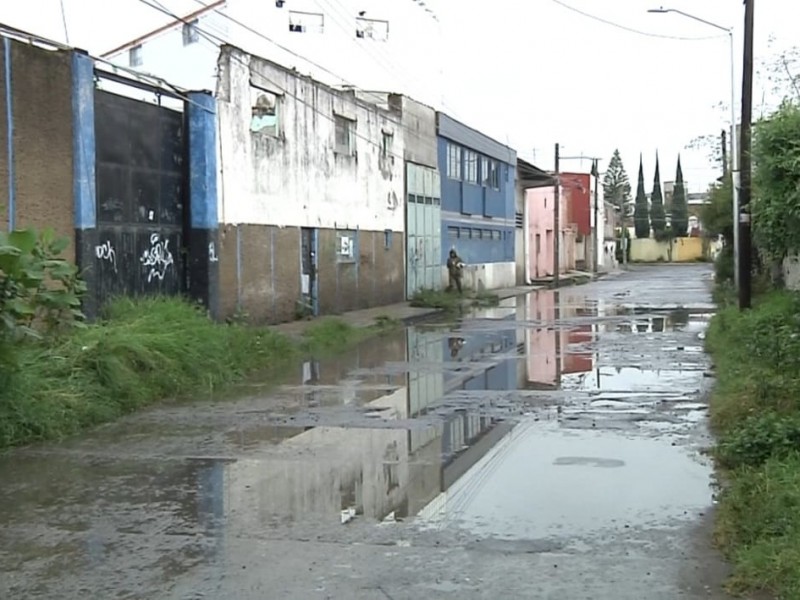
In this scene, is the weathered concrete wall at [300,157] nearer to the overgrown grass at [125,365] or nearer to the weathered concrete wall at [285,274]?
the weathered concrete wall at [285,274]

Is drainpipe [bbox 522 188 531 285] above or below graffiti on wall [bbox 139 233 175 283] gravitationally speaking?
above

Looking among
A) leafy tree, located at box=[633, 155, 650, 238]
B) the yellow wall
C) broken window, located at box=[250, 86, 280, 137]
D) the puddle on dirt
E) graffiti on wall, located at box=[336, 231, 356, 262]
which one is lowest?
the puddle on dirt

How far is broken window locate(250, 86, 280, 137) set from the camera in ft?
77.2

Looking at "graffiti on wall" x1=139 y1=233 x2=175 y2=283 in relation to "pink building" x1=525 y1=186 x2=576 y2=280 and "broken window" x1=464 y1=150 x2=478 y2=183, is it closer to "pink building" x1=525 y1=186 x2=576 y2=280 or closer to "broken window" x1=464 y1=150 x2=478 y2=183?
"broken window" x1=464 y1=150 x2=478 y2=183

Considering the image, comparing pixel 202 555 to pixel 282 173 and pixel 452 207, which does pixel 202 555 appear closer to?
pixel 282 173

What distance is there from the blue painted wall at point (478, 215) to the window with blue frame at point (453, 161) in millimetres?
195

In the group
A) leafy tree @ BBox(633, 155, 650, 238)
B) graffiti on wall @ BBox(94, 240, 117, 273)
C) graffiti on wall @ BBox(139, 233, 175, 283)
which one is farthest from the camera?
leafy tree @ BBox(633, 155, 650, 238)

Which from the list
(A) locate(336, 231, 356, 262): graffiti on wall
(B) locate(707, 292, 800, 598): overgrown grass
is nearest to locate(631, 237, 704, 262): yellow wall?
(A) locate(336, 231, 356, 262): graffiti on wall

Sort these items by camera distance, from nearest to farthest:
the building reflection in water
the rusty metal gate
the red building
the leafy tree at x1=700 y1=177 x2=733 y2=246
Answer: the building reflection in water < the rusty metal gate < the leafy tree at x1=700 y1=177 x2=733 y2=246 < the red building

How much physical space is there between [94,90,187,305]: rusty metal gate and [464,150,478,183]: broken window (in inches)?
939

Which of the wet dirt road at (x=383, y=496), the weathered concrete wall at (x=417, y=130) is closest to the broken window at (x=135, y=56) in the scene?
the weathered concrete wall at (x=417, y=130)

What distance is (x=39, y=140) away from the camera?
15.6 metres

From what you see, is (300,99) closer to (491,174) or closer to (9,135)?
(9,135)

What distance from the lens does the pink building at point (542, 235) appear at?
193 feet
